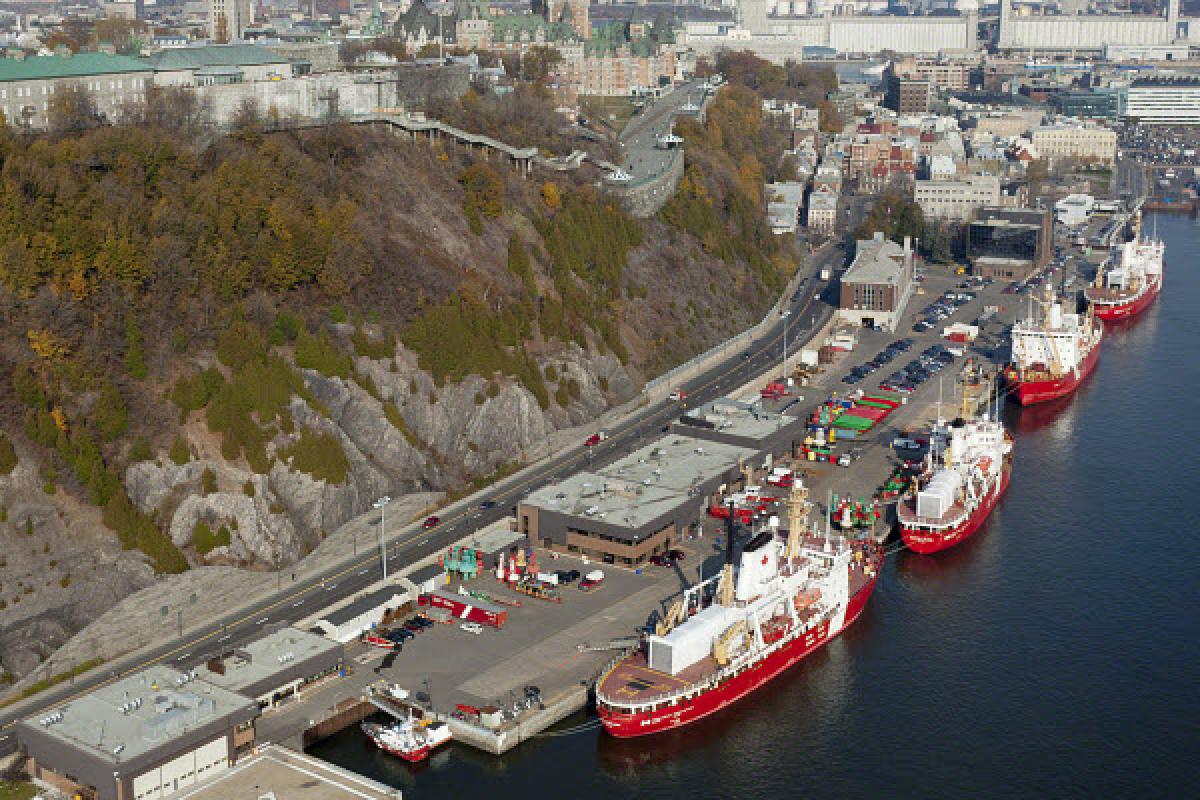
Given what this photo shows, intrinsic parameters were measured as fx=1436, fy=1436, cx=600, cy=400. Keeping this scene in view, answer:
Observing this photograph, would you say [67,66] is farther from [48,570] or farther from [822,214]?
[822,214]

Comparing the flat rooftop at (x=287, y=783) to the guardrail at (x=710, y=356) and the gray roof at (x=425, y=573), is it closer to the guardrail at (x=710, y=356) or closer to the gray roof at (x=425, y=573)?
the gray roof at (x=425, y=573)

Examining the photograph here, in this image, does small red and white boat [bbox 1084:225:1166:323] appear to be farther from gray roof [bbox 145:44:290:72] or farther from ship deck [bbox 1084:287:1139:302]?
gray roof [bbox 145:44:290:72]

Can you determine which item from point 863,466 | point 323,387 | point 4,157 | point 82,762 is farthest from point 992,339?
point 82,762

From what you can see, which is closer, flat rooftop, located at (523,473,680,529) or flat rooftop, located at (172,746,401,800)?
flat rooftop, located at (172,746,401,800)

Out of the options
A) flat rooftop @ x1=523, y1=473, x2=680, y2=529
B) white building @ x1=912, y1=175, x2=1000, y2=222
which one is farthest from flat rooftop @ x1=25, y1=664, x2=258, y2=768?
white building @ x1=912, y1=175, x2=1000, y2=222

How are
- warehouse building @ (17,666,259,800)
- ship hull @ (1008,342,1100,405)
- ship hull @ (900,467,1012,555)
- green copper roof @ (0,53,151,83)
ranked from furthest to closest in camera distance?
ship hull @ (1008,342,1100,405), green copper roof @ (0,53,151,83), ship hull @ (900,467,1012,555), warehouse building @ (17,666,259,800)

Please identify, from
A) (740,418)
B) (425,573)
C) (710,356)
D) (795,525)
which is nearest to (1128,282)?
(710,356)

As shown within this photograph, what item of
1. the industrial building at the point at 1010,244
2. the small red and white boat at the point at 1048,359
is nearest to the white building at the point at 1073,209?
the industrial building at the point at 1010,244
